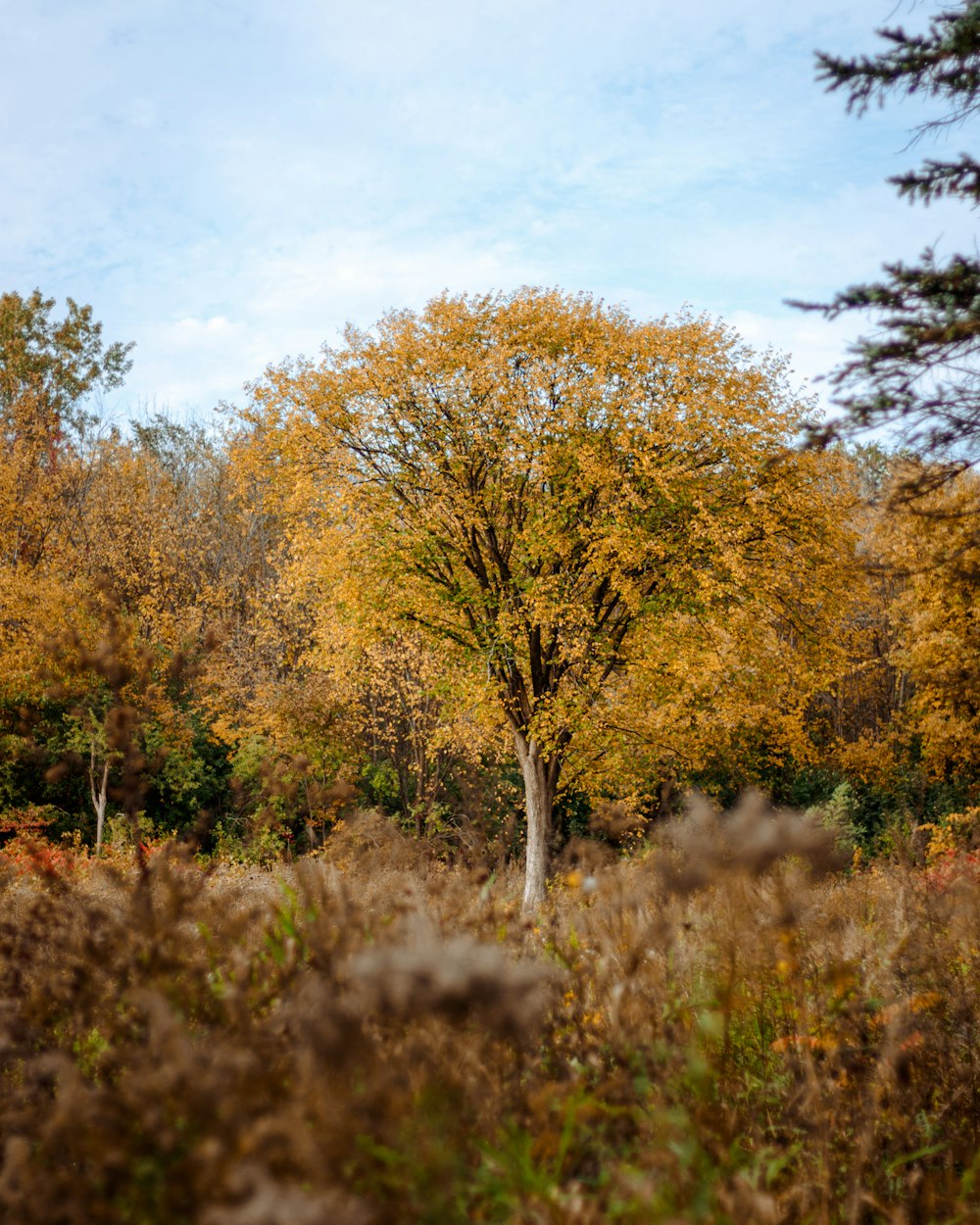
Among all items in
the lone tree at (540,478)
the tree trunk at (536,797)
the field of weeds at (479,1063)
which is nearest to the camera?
the field of weeds at (479,1063)

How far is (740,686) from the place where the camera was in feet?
42.6

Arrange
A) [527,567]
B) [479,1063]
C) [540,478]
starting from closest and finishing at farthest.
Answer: [479,1063] < [540,478] < [527,567]

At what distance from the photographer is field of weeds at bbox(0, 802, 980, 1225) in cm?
152

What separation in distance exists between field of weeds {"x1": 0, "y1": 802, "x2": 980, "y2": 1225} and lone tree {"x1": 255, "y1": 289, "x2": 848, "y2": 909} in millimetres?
8128

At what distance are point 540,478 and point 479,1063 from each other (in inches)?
422

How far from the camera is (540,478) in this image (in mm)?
12320

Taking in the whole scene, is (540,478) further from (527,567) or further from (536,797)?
(536,797)

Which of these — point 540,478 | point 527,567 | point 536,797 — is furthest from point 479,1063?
point 536,797

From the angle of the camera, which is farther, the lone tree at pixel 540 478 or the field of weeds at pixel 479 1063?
the lone tree at pixel 540 478

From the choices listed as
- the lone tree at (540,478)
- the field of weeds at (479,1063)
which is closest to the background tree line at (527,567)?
the lone tree at (540,478)

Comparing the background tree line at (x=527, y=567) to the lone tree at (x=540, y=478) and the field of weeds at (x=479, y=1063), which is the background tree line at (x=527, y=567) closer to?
the lone tree at (x=540, y=478)

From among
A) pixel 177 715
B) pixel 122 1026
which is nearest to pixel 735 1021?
pixel 122 1026

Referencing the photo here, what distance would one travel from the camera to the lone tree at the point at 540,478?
11953 mm

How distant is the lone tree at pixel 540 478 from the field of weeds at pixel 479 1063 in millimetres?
8128
